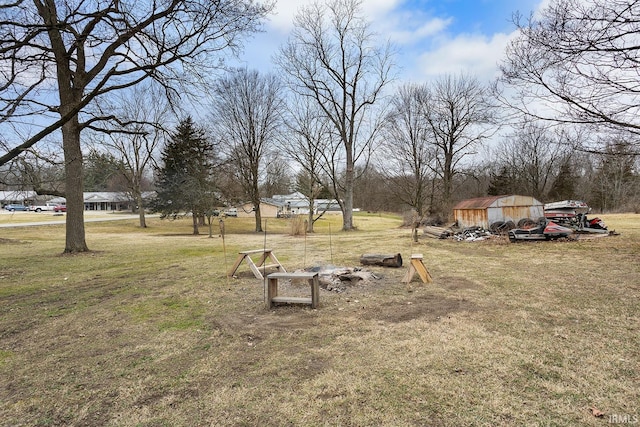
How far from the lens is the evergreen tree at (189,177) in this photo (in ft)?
95.3

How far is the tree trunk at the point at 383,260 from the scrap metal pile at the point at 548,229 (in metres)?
6.39

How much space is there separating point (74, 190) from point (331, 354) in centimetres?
1130

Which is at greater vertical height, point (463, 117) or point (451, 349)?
point (463, 117)

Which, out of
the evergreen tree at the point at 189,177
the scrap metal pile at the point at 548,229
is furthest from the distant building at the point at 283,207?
the scrap metal pile at the point at 548,229

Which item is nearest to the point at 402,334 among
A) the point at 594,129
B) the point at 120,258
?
the point at 594,129

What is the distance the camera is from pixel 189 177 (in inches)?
1123

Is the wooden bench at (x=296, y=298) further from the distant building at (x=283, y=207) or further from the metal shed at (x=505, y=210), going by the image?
the distant building at (x=283, y=207)

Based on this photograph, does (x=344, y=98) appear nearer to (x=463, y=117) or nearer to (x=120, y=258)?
(x=463, y=117)

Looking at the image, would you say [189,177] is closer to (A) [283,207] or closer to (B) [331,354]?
(B) [331,354]

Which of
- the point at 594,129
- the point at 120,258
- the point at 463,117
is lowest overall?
the point at 120,258

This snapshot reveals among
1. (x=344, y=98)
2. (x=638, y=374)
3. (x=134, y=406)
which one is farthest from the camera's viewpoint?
(x=344, y=98)

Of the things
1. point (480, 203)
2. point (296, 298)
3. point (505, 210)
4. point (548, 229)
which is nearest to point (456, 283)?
point (296, 298)

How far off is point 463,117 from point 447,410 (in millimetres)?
28143

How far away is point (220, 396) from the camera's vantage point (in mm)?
2906
